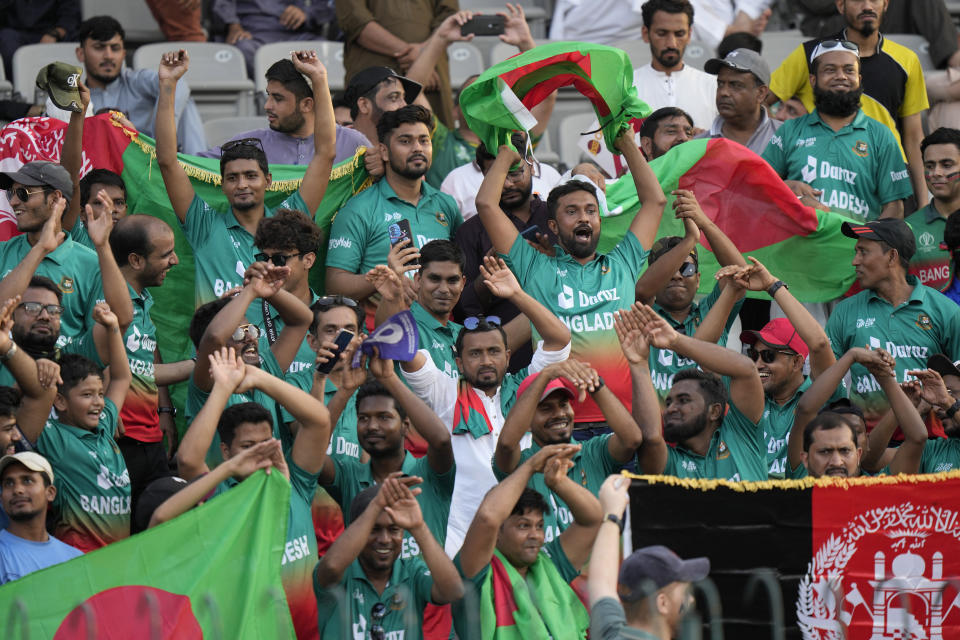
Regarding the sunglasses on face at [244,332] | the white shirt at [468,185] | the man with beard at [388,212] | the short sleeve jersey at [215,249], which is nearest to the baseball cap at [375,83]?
the white shirt at [468,185]

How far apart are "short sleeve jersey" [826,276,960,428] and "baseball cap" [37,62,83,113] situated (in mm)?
4234

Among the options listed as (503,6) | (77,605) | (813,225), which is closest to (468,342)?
(77,605)

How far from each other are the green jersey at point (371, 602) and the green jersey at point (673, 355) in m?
2.01

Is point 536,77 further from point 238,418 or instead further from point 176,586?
point 176,586

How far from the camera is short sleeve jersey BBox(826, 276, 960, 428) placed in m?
8.59

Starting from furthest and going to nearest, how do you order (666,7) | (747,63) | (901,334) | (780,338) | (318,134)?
(666,7), (747,63), (318,134), (901,334), (780,338)

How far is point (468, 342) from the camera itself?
758 cm

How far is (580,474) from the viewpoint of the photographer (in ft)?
24.5

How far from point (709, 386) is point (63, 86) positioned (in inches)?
148

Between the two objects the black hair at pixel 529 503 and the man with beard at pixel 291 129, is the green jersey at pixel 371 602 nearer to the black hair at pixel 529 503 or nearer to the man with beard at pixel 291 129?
the black hair at pixel 529 503

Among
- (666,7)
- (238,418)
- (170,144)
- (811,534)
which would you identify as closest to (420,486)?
(238,418)

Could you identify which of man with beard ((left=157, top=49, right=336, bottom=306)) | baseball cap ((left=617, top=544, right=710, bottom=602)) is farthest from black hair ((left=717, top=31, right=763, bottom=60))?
baseball cap ((left=617, top=544, right=710, bottom=602))

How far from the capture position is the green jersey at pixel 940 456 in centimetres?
790

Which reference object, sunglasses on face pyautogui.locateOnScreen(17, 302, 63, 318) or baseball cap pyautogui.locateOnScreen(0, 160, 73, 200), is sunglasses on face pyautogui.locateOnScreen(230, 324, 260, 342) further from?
baseball cap pyautogui.locateOnScreen(0, 160, 73, 200)
